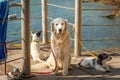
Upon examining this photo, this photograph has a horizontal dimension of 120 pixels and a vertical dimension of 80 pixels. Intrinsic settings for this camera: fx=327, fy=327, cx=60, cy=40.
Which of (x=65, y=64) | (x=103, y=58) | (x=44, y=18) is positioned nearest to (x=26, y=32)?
(x=65, y=64)

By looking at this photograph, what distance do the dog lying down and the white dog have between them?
1.39ft

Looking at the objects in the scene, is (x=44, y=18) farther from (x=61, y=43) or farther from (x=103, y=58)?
(x=103, y=58)

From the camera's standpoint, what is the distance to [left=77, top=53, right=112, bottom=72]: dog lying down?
604cm

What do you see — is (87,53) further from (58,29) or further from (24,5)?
(24,5)

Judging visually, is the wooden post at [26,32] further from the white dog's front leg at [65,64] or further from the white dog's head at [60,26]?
the white dog's front leg at [65,64]

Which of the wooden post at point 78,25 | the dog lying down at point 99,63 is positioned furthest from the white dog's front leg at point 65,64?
the wooden post at point 78,25

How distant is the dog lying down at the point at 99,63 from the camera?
604 centimetres

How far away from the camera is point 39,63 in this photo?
651cm

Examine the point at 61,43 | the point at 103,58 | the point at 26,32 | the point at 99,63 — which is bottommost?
the point at 99,63

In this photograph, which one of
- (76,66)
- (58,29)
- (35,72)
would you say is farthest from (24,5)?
(76,66)

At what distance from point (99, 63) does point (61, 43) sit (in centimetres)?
87

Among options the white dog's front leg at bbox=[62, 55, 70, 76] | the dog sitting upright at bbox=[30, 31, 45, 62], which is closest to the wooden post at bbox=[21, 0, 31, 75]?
the white dog's front leg at bbox=[62, 55, 70, 76]

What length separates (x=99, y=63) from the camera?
612 cm

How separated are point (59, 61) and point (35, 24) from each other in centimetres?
1324
